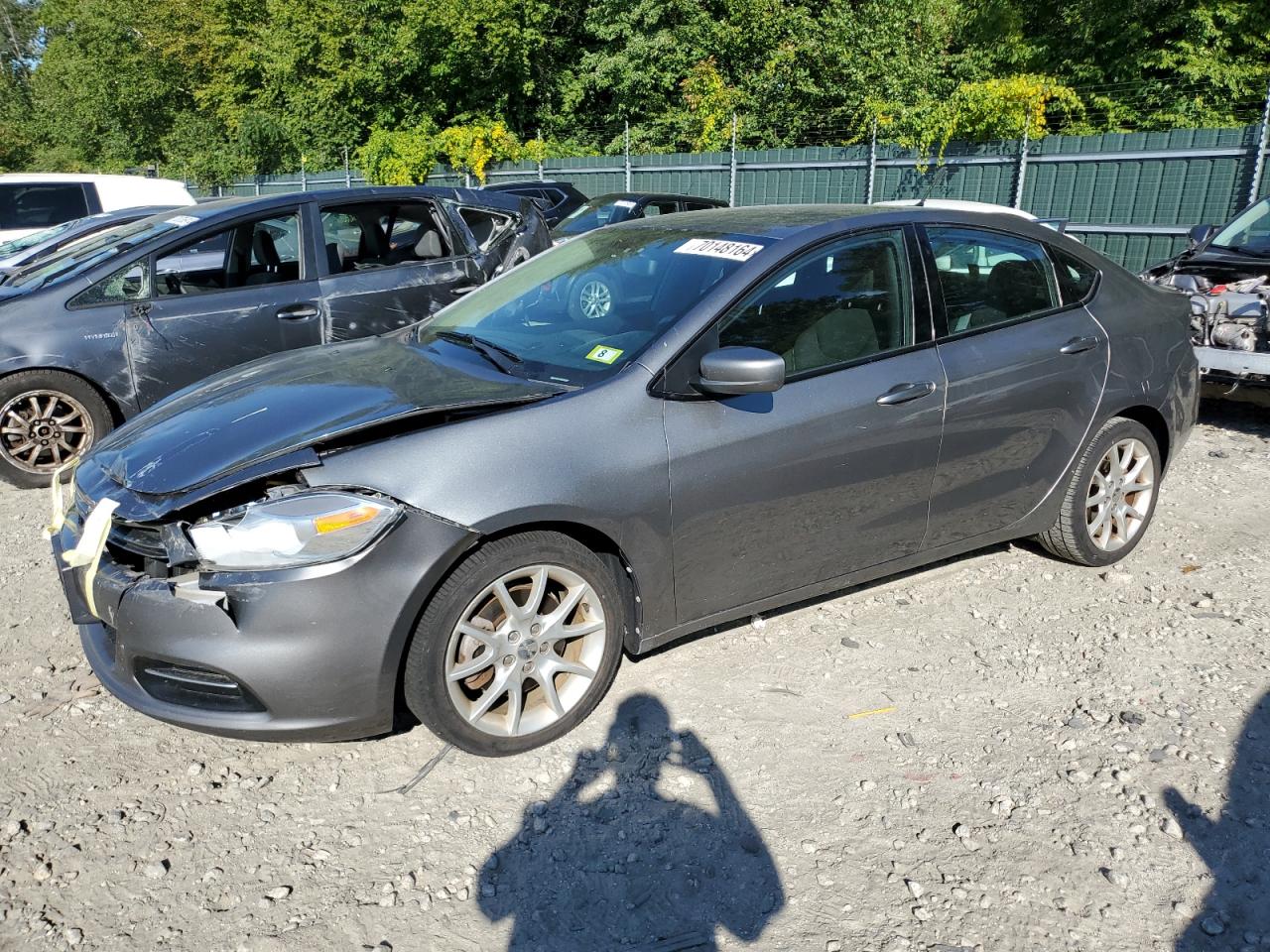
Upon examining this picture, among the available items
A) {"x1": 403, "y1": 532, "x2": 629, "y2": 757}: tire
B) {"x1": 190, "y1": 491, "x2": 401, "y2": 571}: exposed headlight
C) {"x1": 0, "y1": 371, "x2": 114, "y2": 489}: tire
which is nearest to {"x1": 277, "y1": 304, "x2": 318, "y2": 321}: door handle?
{"x1": 0, "y1": 371, "x2": 114, "y2": 489}: tire

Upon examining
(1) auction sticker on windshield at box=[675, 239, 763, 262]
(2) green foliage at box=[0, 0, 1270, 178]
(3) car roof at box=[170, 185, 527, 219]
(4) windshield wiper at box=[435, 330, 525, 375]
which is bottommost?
(4) windshield wiper at box=[435, 330, 525, 375]

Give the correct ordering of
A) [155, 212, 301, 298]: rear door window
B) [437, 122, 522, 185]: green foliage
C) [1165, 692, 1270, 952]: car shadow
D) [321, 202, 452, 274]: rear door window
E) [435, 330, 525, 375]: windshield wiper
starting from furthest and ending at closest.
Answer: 1. [437, 122, 522, 185]: green foliage
2. [321, 202, 452, 274]: rear door window
3. [155, 212, 301, 298]: rear door window
4. [435, 330, 525, 375]: windshield wiper
5. [1165, 692, 1270, 952]: car shadow

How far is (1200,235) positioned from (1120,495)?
461 centimetres

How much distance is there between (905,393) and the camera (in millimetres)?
3721

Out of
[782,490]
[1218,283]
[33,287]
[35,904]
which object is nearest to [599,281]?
[782,490]

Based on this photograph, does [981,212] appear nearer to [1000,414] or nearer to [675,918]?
[1000,414]

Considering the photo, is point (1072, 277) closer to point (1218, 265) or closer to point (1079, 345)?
point (1079, 345)

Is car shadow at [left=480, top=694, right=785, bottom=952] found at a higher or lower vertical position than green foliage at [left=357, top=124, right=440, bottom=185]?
lower

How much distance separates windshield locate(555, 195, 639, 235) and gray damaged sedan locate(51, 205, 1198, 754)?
8.31 m

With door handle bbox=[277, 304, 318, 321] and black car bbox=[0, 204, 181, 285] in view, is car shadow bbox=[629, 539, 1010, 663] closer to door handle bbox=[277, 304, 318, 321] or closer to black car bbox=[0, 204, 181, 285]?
door handle bbox=[277, 304, 318, 321]

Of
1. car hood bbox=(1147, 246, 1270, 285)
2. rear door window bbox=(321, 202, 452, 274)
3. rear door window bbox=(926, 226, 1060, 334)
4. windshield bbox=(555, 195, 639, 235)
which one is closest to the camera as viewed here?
rear door window bbox=(926, 226, 1060, 334)

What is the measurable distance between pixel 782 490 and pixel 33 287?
206 inches

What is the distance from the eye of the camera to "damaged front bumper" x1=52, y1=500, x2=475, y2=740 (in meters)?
2.80

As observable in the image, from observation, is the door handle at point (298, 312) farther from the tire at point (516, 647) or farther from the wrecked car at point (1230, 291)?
the wrecked car at point (1230, 291)
